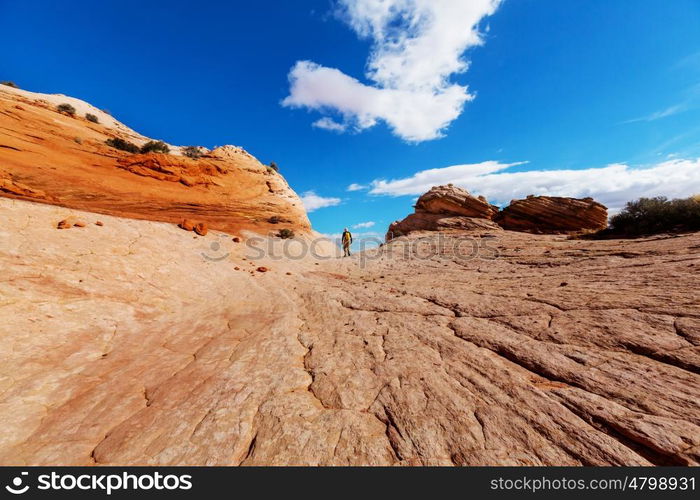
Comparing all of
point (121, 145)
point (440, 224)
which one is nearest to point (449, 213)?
point (440, 224)

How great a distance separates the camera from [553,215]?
28.5 meters

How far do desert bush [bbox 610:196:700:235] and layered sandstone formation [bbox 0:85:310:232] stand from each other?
84.7 feet

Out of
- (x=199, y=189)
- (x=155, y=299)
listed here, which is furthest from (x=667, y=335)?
(x=199, y=189)

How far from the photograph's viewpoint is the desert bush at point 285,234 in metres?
24.0

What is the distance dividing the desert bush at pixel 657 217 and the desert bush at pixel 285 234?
24601 mm

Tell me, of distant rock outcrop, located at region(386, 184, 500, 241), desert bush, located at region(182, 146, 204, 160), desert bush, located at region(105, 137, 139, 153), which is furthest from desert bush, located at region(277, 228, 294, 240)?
desert bush, located at region(182, 146, 204, 160)

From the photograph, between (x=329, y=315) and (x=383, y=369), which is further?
(x=329, y=315)

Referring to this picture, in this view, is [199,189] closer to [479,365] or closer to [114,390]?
[114,390]

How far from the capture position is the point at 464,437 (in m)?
3.73

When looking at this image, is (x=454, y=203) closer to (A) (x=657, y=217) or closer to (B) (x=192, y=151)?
(A) (x=657, y=217)

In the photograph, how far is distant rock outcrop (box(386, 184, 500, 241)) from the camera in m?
31.9

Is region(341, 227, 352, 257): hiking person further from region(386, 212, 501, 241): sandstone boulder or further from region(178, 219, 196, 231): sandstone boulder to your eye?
region(178, 219, 196, 231): sandstone boulder
